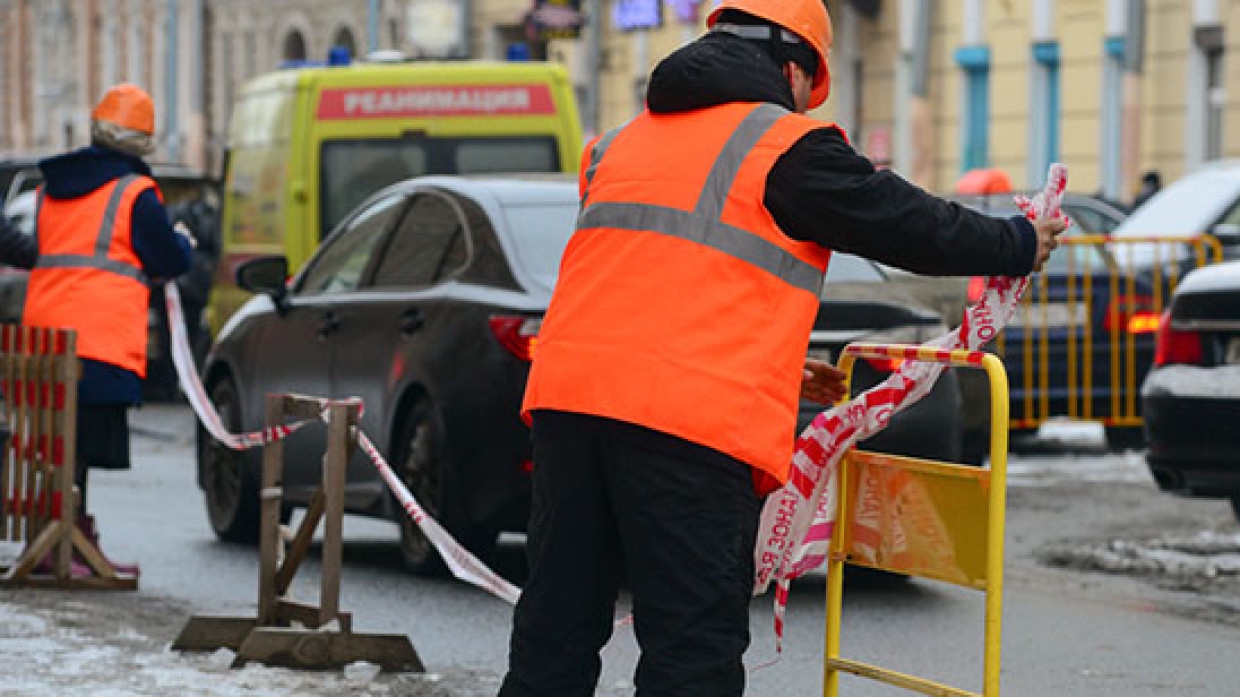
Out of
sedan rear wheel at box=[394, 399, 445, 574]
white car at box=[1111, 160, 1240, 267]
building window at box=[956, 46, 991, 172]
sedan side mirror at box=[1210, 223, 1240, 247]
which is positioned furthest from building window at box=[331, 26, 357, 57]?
sedan rear wheel at box=[394, 399, 445, 574]

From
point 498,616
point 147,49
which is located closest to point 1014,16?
point 498,616

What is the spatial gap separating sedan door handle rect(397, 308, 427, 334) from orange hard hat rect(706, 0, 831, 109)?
16.6ft

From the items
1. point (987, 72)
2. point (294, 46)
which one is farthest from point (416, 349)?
point (294, 46)

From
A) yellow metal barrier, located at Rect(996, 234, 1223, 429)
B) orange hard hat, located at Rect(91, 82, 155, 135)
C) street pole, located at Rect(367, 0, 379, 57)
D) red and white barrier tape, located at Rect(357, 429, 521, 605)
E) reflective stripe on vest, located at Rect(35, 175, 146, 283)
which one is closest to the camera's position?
red and white barrier tape, located at Rect(357, 429, 521, 605)

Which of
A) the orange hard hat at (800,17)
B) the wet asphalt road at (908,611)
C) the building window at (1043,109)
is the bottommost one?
the wet asphalt road at (908,611)

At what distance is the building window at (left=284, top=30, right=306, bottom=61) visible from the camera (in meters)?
59.5

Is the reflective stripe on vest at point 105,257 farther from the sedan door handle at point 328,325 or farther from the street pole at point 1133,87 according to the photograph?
the street pole at point 1133,87

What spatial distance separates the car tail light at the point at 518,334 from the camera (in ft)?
32.1

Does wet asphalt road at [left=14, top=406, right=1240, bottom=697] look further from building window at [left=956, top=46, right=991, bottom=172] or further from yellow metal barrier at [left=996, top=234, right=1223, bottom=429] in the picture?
building window at [left=956, top=46, right=991, bottom=172]

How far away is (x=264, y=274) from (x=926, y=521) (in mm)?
5912

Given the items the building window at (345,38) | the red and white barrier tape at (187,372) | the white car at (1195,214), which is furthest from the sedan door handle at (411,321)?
the building window at (345,38)

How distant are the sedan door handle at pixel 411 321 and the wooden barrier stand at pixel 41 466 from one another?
1.24 meters

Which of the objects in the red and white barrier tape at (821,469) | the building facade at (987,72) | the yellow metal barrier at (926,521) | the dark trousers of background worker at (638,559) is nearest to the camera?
the dark trousers of background worker at (638,559)

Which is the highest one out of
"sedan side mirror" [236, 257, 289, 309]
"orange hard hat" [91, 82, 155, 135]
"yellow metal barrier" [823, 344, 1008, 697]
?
"orange hard hat" [91, 82, 155, 135]
